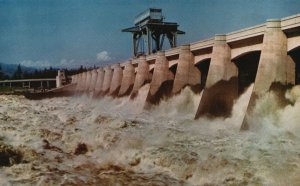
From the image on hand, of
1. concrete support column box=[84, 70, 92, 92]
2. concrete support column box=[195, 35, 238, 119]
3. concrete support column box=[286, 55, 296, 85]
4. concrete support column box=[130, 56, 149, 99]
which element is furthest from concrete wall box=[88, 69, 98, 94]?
concrete support column box=[286, 55, 296, 85]

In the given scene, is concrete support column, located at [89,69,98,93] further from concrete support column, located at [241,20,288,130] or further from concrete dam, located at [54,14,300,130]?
concrete support column, located at [241,20,288,130]

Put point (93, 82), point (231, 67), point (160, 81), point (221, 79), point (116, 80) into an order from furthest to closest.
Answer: point (93, 82)
point (116, 80)
point (160, 81)
point (231, 67)
point (221, 79)

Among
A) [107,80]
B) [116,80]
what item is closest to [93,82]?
[107,80]

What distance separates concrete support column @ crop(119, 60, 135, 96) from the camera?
4293cm

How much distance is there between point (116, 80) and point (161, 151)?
34.7m

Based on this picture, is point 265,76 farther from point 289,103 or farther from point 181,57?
point 181,57

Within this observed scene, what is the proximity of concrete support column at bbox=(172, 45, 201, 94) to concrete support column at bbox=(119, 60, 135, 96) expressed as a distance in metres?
14.3

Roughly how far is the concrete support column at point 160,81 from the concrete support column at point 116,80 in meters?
14.3

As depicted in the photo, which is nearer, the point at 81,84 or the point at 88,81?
the point at 88,81

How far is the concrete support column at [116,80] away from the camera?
47.1m

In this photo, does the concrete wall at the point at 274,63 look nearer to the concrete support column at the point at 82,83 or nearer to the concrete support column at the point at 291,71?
the concrete support column at the point at 291,71

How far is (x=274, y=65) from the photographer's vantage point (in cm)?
1862

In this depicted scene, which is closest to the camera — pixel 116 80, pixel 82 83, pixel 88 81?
pixel 116 80

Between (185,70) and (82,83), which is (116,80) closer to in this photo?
(185,70)
